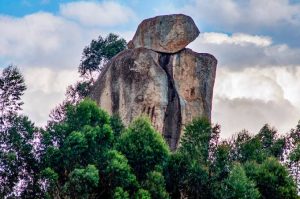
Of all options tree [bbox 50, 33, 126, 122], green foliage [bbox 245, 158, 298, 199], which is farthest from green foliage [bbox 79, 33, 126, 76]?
green foliage [bbox 245, 158, 298, 199]

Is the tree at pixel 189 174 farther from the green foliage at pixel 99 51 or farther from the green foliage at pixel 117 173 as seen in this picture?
the green foliage at pixel 99 51

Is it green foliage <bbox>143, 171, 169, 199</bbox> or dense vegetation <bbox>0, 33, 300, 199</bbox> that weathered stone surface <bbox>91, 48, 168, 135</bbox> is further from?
green foliage <bbox>143, 171, 169, 199</bbox>

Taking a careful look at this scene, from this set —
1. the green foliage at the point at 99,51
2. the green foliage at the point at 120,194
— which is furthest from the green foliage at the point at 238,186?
the green foliage at the point at 99,51

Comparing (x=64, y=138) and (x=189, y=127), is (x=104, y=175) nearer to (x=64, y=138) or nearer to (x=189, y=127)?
(x=64, y=138)

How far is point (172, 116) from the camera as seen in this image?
47500mm

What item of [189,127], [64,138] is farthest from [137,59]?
[64,138]

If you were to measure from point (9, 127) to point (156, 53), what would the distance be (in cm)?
1373

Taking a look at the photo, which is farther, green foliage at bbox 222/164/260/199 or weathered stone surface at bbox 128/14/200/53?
weathered stone surface at bbox 128/14/200/53

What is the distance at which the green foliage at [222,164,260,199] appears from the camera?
36281mm

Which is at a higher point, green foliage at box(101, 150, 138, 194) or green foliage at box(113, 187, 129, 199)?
green foliage at box(101, 150, 138, 194)

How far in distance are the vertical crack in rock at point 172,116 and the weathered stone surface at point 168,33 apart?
127 cm

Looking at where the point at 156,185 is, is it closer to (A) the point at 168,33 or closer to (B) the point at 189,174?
(B) the point at 189,174

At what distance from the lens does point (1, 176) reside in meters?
36.2

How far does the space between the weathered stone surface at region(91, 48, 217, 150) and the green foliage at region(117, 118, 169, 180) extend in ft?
26.6
